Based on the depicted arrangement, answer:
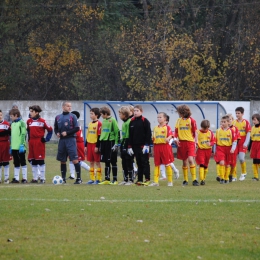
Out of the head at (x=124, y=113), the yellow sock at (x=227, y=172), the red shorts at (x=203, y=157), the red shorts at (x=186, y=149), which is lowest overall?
the yellow sock at (x=227, y=172)

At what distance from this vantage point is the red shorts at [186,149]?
1747 cm

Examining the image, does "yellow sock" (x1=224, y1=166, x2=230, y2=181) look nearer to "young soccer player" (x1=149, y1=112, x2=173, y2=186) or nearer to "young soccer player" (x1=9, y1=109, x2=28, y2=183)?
"young soccer player" (x1=149, y1=112, x2=173, y2=186)

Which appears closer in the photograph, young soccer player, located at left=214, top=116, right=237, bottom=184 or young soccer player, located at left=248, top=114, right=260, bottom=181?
young soccer player, located at left=214, top=116, right=237, bottom=184

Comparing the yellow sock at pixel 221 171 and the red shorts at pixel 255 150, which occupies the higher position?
the red shorts at pixel 255 150

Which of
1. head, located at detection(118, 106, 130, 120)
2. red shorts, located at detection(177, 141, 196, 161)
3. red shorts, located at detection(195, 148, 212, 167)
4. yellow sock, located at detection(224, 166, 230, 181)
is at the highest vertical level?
head, located at detection(118, 106, 130, 120)

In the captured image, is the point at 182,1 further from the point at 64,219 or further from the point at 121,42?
the point at 64,219

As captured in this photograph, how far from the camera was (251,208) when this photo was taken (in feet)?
39.7

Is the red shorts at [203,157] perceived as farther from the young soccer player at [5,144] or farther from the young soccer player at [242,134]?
the young soccer player at [5,144]

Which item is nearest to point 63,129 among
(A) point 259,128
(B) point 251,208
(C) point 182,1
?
(A) point 259,128

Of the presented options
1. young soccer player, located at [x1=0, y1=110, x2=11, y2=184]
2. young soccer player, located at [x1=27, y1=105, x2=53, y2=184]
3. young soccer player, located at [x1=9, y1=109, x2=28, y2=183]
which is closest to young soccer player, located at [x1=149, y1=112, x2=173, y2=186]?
young soccer player, located at [x1=27, y1=105, x2=53, y2=184]

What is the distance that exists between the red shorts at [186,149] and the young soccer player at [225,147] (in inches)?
47.2

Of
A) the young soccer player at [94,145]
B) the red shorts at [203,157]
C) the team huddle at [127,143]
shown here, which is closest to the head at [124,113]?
the team huddle at [127,143]

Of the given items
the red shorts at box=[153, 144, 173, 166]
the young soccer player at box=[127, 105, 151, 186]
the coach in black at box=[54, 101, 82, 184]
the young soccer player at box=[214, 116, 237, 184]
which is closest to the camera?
the red shorts at box=[153, 144, 173, 166]

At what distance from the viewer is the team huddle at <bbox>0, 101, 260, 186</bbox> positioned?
17.2 m
